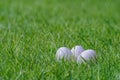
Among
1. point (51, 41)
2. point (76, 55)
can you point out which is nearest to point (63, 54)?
point (76, 55)

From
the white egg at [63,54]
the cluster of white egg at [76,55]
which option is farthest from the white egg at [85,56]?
the white egg at [63,54]

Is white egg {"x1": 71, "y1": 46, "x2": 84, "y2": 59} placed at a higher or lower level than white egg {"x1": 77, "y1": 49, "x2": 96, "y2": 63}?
higher

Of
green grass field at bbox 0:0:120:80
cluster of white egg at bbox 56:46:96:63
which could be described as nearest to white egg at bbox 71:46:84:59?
cluster of white egg at bbox 56:46:96:63

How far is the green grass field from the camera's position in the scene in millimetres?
3734

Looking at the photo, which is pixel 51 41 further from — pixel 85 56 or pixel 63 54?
pixel 85 56

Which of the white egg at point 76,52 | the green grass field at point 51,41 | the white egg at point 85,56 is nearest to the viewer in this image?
the green grass field at point 51,41

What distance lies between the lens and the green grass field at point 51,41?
3.73 m

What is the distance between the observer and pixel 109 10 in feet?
30.1

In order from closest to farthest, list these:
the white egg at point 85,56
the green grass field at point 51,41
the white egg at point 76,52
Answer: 1. the green grass field at point 51,41
2. the white egg at point 85,56
3. the white egg at point 76,52

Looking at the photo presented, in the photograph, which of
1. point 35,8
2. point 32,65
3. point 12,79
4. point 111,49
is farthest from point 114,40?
point 35,8

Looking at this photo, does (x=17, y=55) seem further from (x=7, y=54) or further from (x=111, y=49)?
(x=111, y=49)

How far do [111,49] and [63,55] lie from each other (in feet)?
2.41

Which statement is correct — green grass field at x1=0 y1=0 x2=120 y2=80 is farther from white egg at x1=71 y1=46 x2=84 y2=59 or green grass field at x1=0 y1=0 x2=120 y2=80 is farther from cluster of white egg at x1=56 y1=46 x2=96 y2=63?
white egg at x1=71 y1=46 x2=84 y2=59

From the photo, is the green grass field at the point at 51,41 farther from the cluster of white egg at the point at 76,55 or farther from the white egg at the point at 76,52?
the white egg at the point at 76,52
